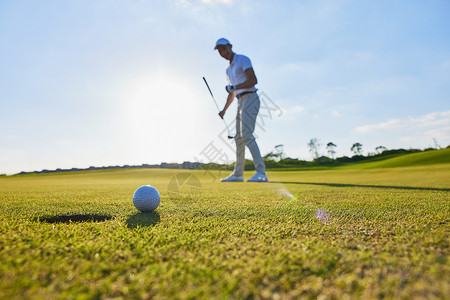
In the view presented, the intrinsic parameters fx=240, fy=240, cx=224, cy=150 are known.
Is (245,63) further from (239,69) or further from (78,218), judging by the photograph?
(78,218)

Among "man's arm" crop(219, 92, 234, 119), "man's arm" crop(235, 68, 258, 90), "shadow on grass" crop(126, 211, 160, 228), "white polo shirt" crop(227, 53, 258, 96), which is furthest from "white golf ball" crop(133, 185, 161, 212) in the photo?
"man's arm" crop(219, 92, 234, 119)

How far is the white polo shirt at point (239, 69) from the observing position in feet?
19.6

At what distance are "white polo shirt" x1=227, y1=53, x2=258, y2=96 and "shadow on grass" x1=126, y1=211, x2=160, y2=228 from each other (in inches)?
185

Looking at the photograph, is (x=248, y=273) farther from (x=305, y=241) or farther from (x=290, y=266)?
(x=305, y=241)

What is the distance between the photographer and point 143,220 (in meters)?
1.88

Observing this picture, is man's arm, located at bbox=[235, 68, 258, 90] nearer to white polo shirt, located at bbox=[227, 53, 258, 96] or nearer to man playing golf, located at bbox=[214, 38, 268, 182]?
man playing golf, located at bbox=[214, 38, 268, 182]

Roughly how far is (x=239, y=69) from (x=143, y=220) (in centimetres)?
506

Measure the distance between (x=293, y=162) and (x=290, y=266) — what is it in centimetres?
4777

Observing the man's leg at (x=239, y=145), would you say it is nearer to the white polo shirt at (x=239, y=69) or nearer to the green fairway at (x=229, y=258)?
the white polo shirt at (x=239, y=69)

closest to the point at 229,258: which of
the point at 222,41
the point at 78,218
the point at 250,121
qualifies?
the point at 78,218

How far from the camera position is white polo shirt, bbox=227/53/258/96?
596cm

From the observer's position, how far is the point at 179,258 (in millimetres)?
1083

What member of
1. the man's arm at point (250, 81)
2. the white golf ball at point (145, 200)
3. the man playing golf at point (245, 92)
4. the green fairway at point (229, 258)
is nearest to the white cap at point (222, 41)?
the man playing golf at point (245, 92)

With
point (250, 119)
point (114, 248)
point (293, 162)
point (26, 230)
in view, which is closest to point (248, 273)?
point (114, 248)
